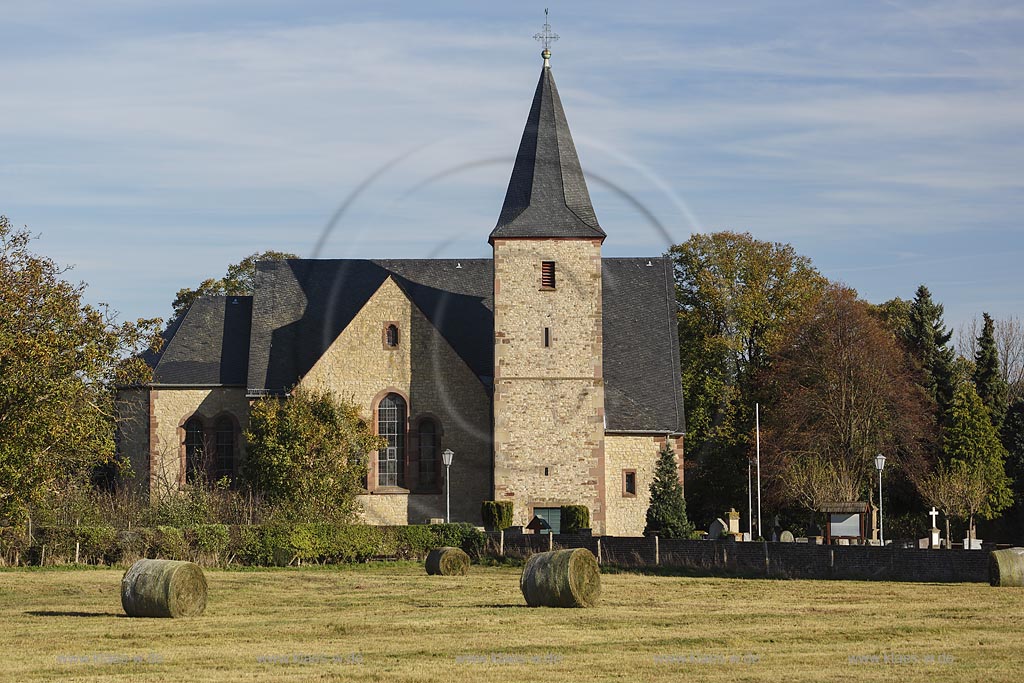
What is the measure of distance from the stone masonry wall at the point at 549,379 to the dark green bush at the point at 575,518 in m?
0.52

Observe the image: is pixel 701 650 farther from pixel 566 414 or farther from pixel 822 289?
pixel 822 289

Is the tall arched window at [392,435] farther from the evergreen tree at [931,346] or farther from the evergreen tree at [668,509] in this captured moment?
the evergreen tree at [931,346]

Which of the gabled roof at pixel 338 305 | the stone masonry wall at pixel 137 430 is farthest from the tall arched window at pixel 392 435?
the stone masonry wall at pixel 137 430

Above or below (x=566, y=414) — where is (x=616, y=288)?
above

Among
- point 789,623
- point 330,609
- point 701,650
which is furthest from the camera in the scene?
point 330,609

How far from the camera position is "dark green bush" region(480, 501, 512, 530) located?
49656 millimetres

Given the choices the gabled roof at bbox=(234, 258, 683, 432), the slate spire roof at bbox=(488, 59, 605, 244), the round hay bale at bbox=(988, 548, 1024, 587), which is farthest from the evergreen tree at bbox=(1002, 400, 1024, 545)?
the round hay bale at bbox=(988, 548, 1024, 587)

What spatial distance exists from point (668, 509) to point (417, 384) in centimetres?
1121

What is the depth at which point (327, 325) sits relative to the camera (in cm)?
5750

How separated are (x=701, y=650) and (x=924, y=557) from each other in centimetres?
1437

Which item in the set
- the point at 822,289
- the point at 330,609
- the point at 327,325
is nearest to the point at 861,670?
the point at 330,609

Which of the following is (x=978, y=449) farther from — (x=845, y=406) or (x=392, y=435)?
(x=392, y=435)

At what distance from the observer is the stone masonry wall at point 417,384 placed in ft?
175

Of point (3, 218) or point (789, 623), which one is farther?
point (3, 218)
